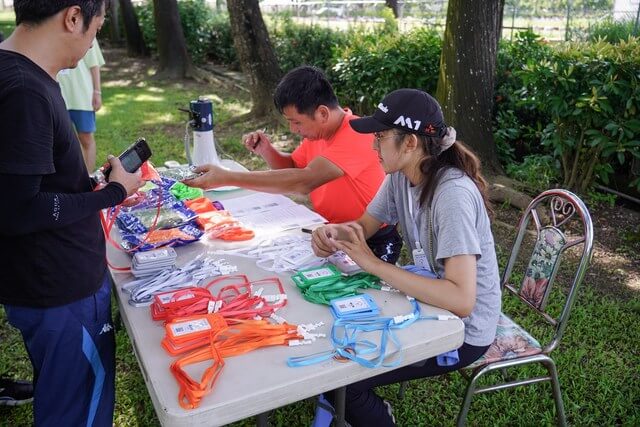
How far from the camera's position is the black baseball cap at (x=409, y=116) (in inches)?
68.2

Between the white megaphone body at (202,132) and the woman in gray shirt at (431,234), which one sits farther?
the white megaphone body at (202,132)

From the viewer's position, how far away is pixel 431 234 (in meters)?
1.80

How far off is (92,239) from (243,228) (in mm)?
664

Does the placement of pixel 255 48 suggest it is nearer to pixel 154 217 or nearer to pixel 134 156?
pixel 154 217

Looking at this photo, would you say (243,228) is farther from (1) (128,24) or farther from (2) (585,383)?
(1) (128,24)

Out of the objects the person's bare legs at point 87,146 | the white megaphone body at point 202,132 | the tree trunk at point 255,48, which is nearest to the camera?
the white megaphone body at point 202,132

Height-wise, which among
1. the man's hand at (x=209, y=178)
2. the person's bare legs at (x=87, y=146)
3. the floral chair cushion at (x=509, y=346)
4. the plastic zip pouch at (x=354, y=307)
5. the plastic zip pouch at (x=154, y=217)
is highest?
the man's hand at (x=209, y=178)

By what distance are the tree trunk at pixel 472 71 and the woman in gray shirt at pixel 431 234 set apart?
9.79 feet

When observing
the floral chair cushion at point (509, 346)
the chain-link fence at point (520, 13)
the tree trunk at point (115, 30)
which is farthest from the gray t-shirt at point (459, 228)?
the tree trunk at point (115, 30)

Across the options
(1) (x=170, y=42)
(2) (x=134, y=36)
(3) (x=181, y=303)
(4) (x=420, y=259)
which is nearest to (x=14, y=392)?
(3) (x=181, y=303)

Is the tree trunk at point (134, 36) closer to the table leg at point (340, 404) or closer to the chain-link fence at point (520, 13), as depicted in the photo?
the chain-link fence at point (520, 13)

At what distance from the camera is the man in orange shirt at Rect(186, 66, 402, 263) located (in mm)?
2387

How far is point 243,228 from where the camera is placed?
2176 mm

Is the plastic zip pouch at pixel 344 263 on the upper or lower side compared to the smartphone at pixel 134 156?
lower
